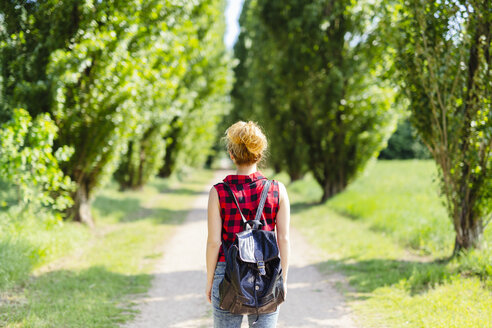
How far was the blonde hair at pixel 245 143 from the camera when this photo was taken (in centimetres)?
265

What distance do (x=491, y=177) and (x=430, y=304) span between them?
241cm

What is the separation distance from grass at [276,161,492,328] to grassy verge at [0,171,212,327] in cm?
292

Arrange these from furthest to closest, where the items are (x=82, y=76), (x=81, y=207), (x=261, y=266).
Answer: (x=81, y=207), (x=82, y=76), (x=261, y=266)

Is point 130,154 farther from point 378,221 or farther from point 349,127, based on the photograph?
point 378,221

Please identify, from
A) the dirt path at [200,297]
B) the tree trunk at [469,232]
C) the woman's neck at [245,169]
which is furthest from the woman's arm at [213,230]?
the tree trunk at [469,232]

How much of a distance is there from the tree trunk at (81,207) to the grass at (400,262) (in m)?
4.87

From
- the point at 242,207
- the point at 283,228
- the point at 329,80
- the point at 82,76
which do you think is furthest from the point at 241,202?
the point at 329,80

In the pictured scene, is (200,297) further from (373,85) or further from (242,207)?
(373,85)

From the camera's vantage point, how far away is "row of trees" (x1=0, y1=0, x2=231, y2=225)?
669cm

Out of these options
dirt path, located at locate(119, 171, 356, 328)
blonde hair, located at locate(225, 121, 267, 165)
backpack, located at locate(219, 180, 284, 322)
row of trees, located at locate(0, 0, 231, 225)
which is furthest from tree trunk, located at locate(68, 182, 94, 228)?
backpack, located at locate(219, 180, 284, 322)

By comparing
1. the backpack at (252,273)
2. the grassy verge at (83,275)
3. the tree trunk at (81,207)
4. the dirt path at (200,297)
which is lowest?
the dirt path at (200,297)

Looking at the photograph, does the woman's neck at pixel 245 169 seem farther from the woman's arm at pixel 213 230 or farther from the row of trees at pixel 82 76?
the row of trees at pixel 82 76

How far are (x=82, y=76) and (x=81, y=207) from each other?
279 cm

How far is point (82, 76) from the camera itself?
26.8 feet
